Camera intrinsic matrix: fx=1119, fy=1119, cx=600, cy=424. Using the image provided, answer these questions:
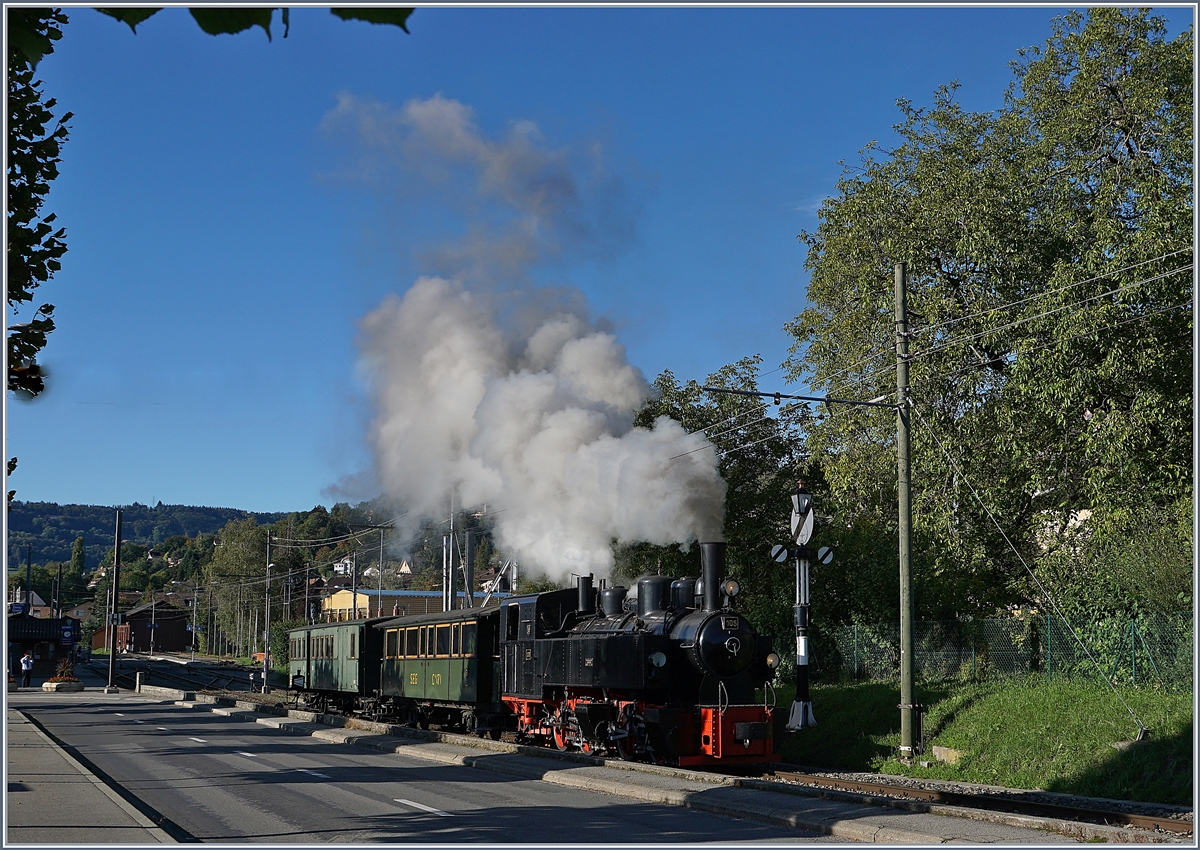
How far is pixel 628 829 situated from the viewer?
38.0ft

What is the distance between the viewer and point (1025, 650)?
66.2ft

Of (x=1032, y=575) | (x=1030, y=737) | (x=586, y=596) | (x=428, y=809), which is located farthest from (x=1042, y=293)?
(x=428, y=809)

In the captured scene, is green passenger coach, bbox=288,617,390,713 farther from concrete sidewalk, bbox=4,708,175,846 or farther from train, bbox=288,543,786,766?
concrete sidewalk, bbox=4,708,175,846

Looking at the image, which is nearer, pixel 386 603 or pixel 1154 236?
pixel 1154 236

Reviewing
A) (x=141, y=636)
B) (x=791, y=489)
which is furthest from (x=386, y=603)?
(x=791, y=489)

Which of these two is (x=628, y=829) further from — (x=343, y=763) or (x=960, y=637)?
(x=960, y=637)

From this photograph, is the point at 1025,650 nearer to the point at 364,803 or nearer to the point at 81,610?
the point at 364,803

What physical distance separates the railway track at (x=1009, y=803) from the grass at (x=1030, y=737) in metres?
0.93

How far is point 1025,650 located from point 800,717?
4.72 m

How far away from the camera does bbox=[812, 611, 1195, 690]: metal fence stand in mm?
17469

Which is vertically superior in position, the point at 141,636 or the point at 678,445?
the point at 678,445

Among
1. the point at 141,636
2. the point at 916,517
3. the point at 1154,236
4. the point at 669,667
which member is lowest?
the point at 141,636

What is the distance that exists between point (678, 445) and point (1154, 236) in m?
9.30

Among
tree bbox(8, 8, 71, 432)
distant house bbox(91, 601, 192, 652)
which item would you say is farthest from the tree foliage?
distant house bbox(91, 601, 192, 652)
